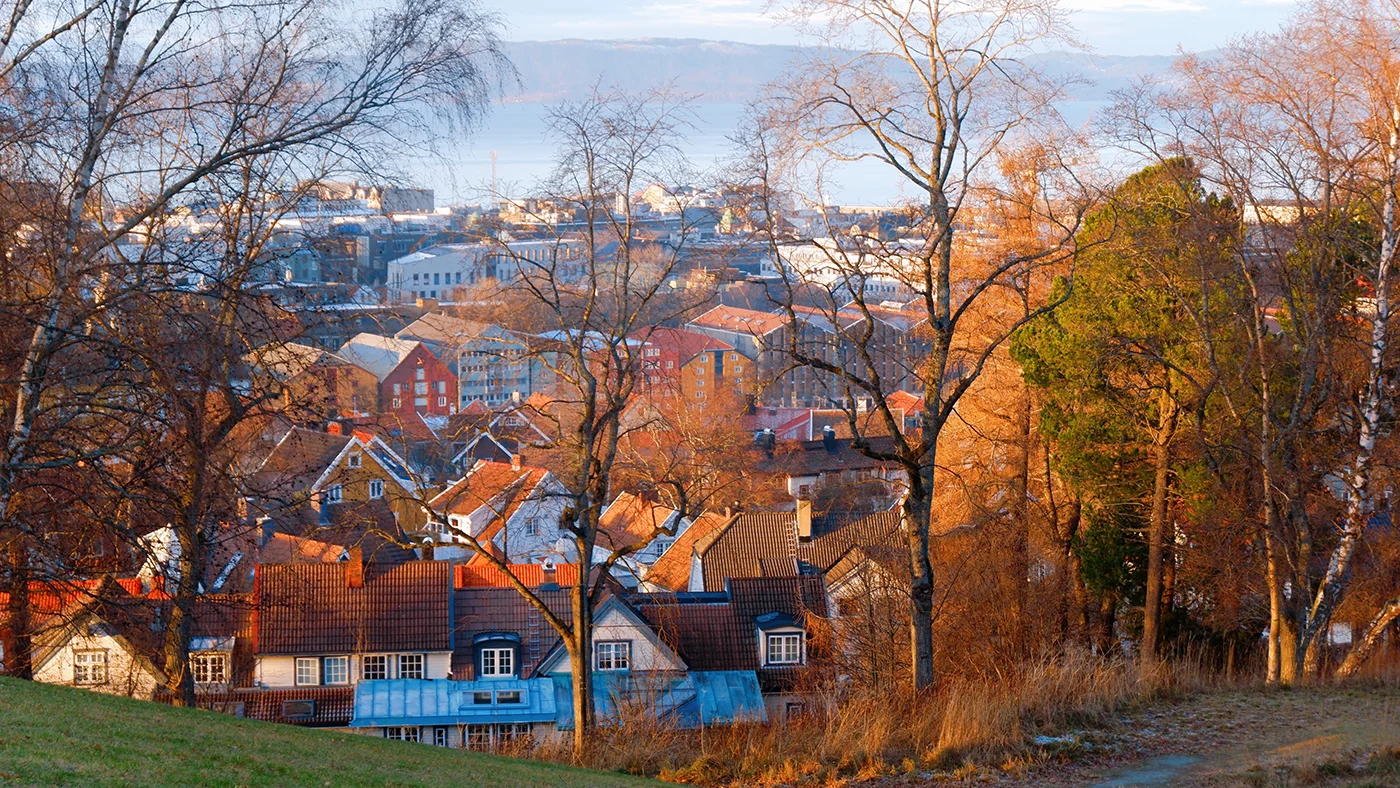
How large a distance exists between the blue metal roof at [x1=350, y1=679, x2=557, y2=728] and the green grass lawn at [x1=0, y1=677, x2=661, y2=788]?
1100 cm

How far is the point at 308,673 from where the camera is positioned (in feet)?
82.5

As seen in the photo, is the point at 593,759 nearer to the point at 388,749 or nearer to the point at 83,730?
the point at 388,749

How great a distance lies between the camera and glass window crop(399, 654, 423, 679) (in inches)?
1006

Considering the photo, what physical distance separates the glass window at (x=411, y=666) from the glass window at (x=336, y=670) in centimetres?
108

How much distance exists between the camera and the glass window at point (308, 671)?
25.1 meters

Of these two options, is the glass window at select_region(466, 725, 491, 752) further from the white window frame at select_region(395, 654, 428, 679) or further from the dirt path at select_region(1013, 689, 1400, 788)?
the dirt path at select_region(1013, 689, 1400, 788)

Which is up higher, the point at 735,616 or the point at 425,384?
the point at 425,384

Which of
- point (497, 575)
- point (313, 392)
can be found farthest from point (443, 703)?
point (313, 392)

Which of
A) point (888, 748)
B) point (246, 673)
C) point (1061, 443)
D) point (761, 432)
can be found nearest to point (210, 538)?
point (888, 748)

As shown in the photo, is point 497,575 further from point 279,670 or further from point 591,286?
point 591,286

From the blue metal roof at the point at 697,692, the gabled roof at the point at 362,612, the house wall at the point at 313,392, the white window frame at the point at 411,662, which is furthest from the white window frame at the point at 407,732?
the house wall at the point at 313,392

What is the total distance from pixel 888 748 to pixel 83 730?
18.8 feet

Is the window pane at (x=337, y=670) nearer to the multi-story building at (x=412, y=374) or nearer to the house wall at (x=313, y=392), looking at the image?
the house wall at (x=313, y=392)

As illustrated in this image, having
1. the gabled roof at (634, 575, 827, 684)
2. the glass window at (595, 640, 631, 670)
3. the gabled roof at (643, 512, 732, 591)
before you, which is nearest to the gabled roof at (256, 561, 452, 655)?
the glass window at (595, 640, 631, 670)
